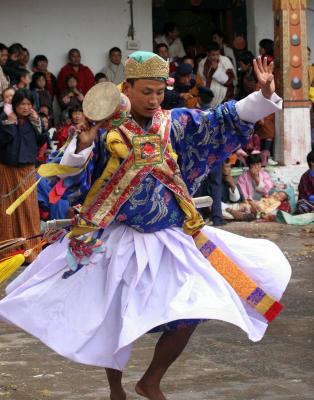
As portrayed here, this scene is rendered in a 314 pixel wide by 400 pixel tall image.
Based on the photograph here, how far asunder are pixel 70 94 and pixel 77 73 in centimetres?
57

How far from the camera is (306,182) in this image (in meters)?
13.5

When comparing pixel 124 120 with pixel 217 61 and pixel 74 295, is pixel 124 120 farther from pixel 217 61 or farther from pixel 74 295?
pixel 217 61

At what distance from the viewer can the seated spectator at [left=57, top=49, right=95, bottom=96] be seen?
14.9m

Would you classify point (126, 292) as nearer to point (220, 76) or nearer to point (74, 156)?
point (74, 156)

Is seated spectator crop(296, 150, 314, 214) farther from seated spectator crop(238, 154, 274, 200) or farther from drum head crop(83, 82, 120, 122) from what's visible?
drum head crop(83, 82, 120, 122)

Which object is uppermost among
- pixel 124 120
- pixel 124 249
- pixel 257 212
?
pixel 124 120

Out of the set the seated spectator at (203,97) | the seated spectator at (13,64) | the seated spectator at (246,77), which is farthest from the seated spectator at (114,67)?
the seated spectator at (203,97)

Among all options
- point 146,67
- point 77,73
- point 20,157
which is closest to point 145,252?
point 146,67

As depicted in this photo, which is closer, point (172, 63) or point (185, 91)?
point (185, 91)

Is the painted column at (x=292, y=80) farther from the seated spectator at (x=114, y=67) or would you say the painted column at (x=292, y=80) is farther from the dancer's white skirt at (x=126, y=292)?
the dancer's white skirt at (x=126, y=292)

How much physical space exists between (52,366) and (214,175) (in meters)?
6.60

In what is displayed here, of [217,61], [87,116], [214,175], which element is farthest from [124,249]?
[217,61]

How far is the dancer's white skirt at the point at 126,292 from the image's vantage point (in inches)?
194

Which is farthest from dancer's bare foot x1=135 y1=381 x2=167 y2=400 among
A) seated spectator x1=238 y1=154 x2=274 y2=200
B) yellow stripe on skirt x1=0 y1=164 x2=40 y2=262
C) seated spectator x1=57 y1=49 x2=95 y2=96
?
seated spectator x1=57 y1=49 x2=95 y2=96
